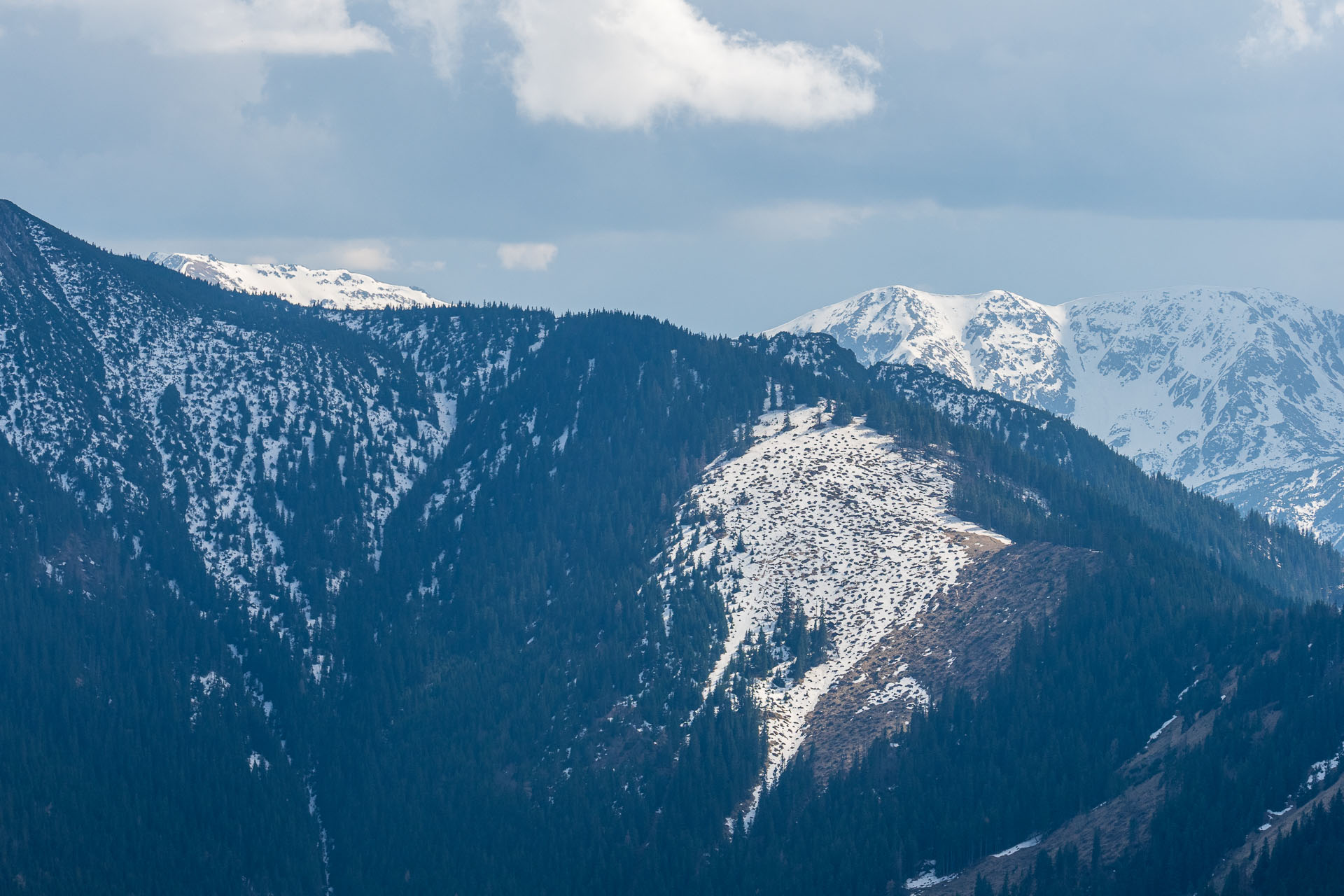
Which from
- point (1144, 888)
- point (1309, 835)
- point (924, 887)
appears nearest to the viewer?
point (1309, 835)

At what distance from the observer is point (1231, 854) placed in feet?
573

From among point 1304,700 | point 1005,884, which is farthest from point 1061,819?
point 1304,700

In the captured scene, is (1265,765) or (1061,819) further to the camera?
(1061,819)

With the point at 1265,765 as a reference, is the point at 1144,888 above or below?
below

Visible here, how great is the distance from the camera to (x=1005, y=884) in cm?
18612

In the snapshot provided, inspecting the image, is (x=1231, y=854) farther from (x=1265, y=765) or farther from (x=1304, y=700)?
(x=1304, y=700)

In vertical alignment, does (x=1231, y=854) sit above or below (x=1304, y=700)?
below

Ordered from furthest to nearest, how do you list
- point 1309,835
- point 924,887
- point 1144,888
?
point 924,887
point 1144,888
point 1309,835

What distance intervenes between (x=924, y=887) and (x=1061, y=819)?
18785mm

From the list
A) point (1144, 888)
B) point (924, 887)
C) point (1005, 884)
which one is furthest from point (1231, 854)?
point (924, 887)

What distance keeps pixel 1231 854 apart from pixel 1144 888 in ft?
32.1

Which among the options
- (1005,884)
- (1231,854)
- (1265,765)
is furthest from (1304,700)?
(1005,884)

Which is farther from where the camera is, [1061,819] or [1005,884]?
[1061,819]

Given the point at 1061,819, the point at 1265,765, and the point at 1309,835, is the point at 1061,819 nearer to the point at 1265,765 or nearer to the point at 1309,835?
the point at 1265,765
